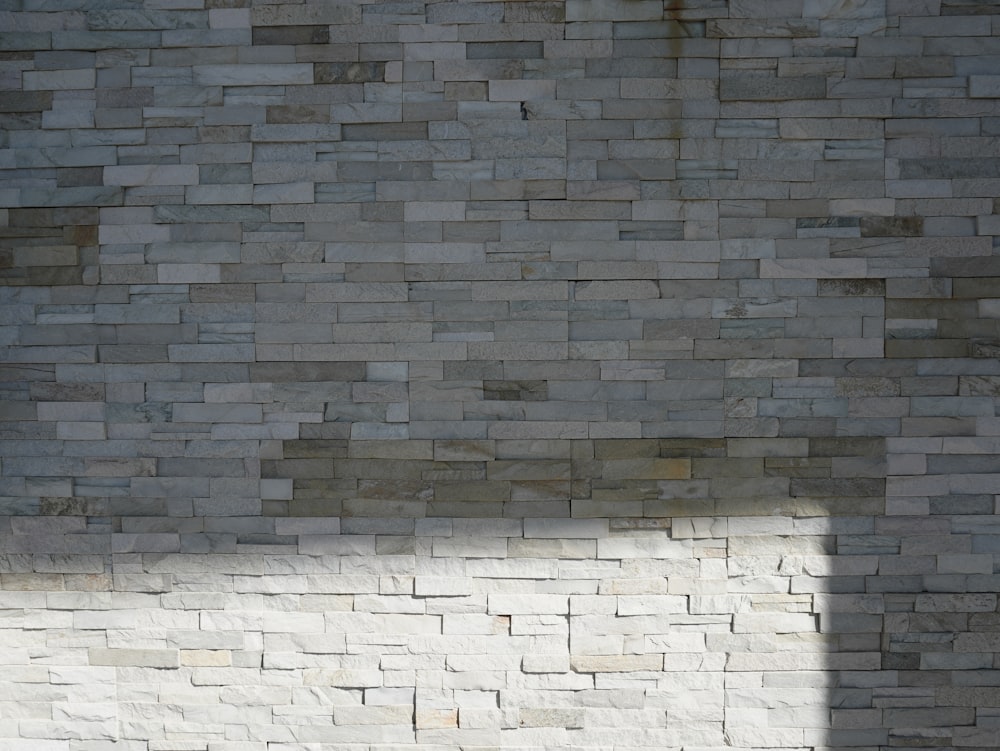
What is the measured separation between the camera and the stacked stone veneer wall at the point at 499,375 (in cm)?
170

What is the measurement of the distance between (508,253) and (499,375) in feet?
0.85

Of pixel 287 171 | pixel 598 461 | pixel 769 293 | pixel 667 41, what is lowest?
pixel 598 461

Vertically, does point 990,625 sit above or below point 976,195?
below

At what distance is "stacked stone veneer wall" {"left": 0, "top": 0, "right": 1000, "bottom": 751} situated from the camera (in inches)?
67.0

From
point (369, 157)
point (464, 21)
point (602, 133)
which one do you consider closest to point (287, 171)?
point (369, 157)

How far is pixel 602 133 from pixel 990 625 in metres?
1.34

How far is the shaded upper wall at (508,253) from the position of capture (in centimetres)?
170

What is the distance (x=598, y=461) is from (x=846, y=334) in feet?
1.92

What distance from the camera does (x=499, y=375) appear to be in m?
1.73

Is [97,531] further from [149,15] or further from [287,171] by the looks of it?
[149,15]

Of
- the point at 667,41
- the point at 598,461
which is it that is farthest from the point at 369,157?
the point at 598,461

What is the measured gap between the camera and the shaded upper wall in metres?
1.70

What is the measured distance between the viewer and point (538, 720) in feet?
5.74

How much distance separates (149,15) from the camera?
1713 millimetres
